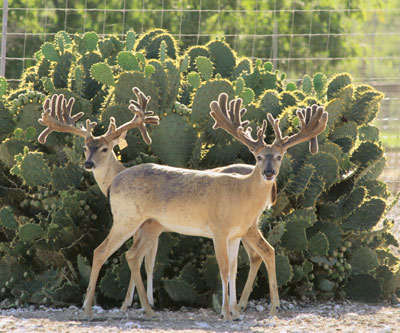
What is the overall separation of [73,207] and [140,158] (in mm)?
782

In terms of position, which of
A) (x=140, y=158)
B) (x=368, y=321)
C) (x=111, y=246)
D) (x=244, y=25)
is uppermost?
(x=244, y=25)

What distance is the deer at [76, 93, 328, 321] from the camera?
26.6ft

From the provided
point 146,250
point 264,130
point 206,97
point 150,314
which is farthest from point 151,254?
point 206,97

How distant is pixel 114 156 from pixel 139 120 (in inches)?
15.6

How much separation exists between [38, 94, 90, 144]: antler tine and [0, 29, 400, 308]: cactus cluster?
10.9 inches

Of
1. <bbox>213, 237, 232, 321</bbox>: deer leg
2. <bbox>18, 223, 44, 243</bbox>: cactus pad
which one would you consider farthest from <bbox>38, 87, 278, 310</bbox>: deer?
<bbox>18, 223, 44, 243</bbox>: cactus pad

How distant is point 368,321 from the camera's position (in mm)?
8500

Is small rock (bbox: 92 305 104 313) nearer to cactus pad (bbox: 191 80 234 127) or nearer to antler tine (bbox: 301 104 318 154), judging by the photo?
cactus pad (bbox: 191 80 234 127)

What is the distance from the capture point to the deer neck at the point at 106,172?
8.72m

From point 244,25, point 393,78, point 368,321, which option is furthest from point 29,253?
point 244,25

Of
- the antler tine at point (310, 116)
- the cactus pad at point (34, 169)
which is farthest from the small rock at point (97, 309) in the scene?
the antler tine at point (310, 116)

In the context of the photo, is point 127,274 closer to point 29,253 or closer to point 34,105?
point 29,253

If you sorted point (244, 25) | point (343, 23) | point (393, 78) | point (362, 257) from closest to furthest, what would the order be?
point (362, 257) → point (393, 78) → point (244, 25) → point (343, 23)

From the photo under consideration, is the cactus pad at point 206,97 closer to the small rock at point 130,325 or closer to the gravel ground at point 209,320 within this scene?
the gravel ground at point 209,320
